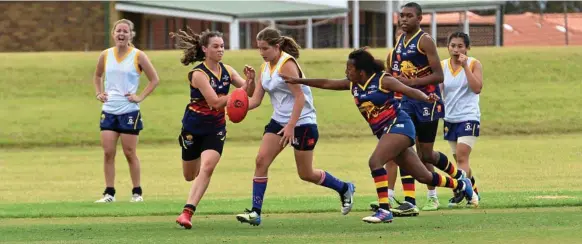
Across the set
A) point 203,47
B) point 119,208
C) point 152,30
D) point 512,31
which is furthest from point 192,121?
point 512,31

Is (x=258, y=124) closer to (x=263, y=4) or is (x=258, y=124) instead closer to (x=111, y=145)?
(x=111, y=145)

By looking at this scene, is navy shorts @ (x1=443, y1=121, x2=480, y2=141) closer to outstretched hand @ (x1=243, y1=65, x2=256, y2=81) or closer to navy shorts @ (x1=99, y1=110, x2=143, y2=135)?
outstretched hand @ (x1=243, y1=65, x2=256, y2=81)

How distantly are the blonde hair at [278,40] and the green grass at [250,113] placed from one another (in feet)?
60.1

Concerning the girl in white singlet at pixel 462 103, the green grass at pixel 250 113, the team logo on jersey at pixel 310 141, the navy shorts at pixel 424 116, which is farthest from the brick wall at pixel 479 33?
the team logo on jersey at pixel 310 141

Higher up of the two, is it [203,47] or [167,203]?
[203,47]

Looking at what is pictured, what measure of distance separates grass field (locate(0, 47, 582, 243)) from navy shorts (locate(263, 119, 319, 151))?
76cm

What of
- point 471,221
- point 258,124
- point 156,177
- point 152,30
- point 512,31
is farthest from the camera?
point 512,31

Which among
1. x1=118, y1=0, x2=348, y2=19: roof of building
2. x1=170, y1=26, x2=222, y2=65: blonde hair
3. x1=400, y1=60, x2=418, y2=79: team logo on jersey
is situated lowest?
x1=400, y1=60, x2=418, y2=79: team logo on jersey

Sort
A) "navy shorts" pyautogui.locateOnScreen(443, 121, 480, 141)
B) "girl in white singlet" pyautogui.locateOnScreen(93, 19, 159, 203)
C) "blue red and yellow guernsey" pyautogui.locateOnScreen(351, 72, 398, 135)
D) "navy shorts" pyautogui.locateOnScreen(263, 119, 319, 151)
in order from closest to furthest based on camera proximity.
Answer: "blue red and yellow guernsey" pyautogui.locateOnScreen(351, 72, 398, 135) < "navy shorts" pyautogui.locateOnScreen(263, 119, 319, 151) < "navy shorts" pyautogui.locateOnScreen(443, 121, 480, 141) < "girl in white singlet" pyautogui.locateOnScreen(93, 19, 159, 203)

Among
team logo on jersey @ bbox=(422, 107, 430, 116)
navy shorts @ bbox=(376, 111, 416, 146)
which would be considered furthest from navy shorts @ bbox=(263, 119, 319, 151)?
team logo on jersey @ bbox=(422, 107, 430, 116)

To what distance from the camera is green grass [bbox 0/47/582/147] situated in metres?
31.4

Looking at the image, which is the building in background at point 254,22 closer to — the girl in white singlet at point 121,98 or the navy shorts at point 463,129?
the girl in white singlet at point 121,98

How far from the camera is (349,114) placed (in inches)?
1299

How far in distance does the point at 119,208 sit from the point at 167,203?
2.72 feet
